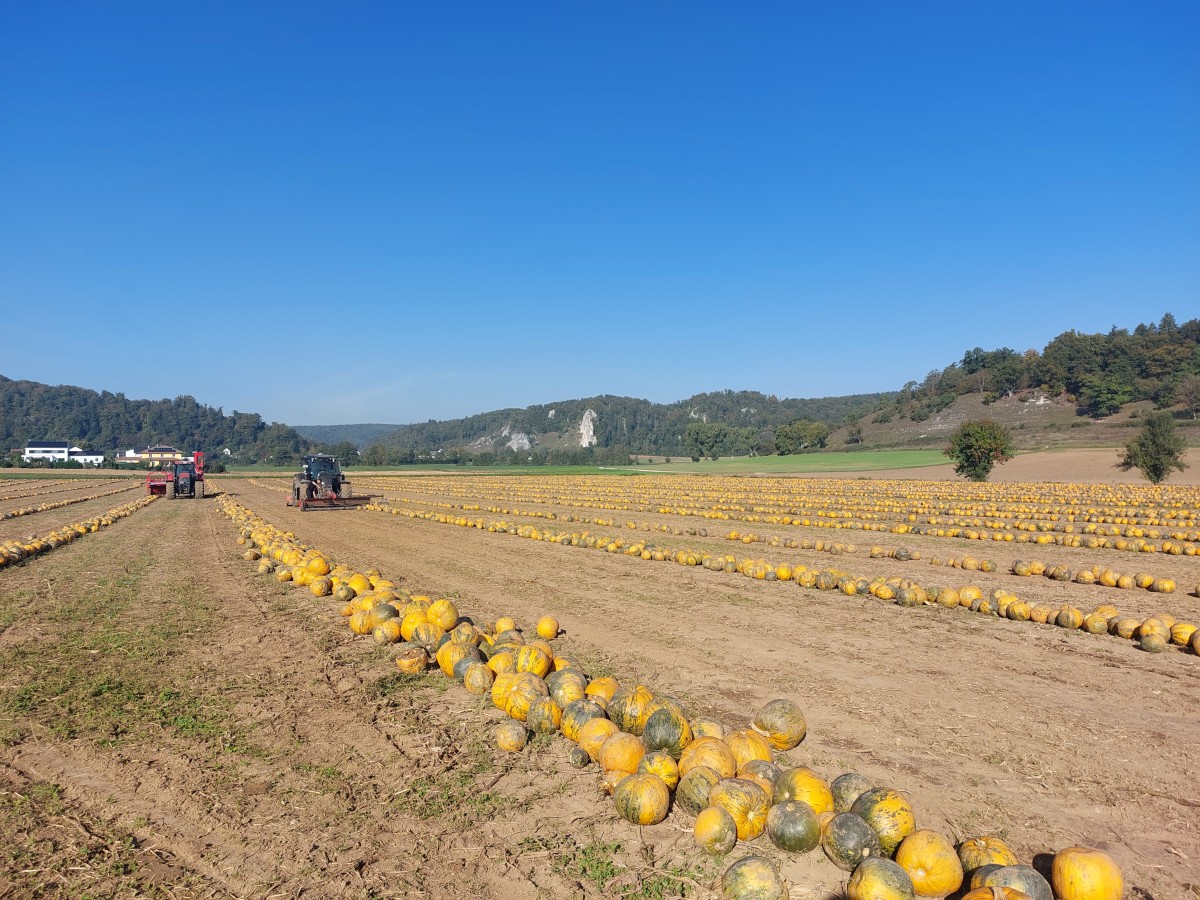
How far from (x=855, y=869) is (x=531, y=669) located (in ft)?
13.0

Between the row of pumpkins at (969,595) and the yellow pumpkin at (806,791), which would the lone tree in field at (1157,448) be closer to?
the row of pumpkins at (969,595)

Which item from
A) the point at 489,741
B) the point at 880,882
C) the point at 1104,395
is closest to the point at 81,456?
the point at 489,741

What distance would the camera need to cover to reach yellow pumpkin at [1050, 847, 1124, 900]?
12.7 feet

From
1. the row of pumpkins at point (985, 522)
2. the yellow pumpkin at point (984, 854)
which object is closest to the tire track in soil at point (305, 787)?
the yellow pumpkin at point (984, 854)

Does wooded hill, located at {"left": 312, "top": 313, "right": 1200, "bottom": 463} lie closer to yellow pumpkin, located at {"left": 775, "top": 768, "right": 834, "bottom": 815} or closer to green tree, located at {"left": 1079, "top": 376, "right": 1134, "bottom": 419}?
green tree, located at {"left": 1079, "top": 376, "right": 1134, "bottom": 419}

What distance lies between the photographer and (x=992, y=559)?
16531 mm

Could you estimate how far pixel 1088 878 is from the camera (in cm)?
389

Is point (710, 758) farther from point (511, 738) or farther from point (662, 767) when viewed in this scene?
point (511, 738)

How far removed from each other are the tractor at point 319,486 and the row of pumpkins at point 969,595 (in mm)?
19672

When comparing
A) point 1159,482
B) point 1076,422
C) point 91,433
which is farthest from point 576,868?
point 91,433

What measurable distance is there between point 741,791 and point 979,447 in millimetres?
47774

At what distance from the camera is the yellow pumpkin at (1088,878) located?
3.87m

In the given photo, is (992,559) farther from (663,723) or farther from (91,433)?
(91,433)

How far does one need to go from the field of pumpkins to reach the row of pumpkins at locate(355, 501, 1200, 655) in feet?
0.11
